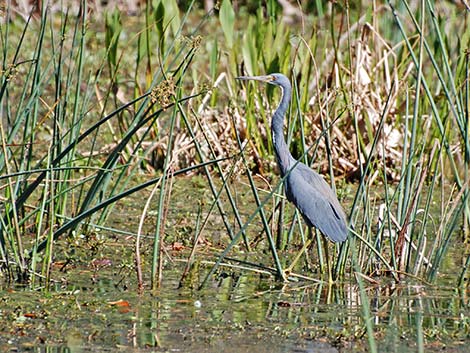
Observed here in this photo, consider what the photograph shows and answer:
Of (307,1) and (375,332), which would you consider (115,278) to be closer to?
(375,332)

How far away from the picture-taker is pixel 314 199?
211 inches

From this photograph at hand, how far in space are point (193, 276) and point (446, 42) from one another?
3.61m

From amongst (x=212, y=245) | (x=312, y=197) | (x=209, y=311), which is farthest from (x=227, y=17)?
(x=209, y=311)

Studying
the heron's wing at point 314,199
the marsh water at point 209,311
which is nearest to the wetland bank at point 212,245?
the marsh water at point 209,311

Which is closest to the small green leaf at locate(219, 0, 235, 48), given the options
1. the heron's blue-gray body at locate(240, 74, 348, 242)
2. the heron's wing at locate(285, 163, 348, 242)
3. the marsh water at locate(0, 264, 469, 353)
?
the heron's blue-gray body at locate(240, 74, 348, 242)

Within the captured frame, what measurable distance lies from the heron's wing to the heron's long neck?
0.10 metres

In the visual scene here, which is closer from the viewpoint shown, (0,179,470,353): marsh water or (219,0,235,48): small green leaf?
(0,179,470,353): marsh water

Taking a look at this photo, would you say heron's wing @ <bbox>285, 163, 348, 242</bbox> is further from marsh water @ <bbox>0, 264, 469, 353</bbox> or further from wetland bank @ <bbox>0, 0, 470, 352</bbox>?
marsh water @ <bbox>0, 264, 469, 353</bbox>

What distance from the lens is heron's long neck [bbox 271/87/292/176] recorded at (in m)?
5.51

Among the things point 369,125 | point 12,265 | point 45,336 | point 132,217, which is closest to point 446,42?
point 369,125

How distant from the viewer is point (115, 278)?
507cm

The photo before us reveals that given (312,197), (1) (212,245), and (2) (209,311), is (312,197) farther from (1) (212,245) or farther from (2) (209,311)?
(2) (209,311)

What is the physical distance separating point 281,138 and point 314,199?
40cm

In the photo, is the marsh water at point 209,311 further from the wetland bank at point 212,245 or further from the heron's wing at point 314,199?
the heron's wing at point 314,199
